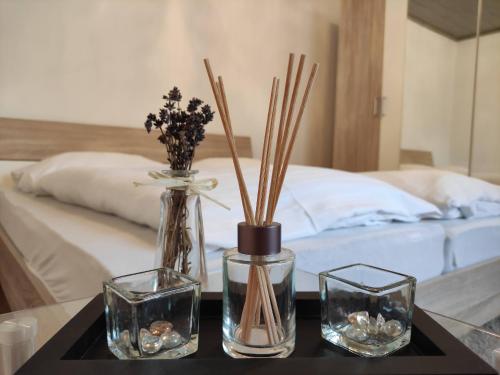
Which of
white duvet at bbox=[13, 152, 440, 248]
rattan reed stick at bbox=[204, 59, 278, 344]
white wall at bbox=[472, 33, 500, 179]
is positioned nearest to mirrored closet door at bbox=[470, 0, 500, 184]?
white wall at bbox=[472, 33, 500, 179]

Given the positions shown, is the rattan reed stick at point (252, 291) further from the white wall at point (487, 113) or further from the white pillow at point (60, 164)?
the white wall at point (487, 113)

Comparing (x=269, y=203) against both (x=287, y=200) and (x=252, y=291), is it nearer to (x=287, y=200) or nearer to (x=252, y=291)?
(x=252, y=291)

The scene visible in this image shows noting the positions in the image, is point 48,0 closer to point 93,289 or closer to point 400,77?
point 93,289

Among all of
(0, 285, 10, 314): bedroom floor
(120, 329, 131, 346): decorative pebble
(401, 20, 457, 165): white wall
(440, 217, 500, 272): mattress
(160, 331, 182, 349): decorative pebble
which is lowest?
(0, 285, 10, 314): bedroom floor

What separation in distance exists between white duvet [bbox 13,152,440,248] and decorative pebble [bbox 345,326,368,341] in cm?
43

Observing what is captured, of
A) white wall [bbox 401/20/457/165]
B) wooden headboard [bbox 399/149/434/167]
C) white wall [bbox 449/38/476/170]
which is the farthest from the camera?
wooden headboard [bbox 399/149/434/167]

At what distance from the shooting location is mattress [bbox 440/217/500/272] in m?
1.14

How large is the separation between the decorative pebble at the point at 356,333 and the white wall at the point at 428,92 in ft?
7.38

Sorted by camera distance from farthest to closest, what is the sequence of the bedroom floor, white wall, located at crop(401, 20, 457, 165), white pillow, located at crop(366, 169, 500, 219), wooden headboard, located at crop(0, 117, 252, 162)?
white wall, located at crop(401, 20, 457, 165) → wooden headboard, located at crop(0, 117, 252, 162) → the bedroom floor → white pillow, located at crop(366, 169, 500, 219)

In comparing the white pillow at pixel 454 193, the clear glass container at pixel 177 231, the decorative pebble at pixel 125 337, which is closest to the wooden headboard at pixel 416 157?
the white pillow at pixel 454 193

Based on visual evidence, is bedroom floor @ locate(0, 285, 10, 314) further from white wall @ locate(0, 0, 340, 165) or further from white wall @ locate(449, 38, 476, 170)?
white wall @ locate(449, 38, 476, 170)

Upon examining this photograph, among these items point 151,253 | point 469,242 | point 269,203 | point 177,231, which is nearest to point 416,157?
point 469,242

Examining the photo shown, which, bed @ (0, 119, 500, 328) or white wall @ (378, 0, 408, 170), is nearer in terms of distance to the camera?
bed @ (0, 119, 500, 328)

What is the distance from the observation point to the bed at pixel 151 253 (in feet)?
2.53
